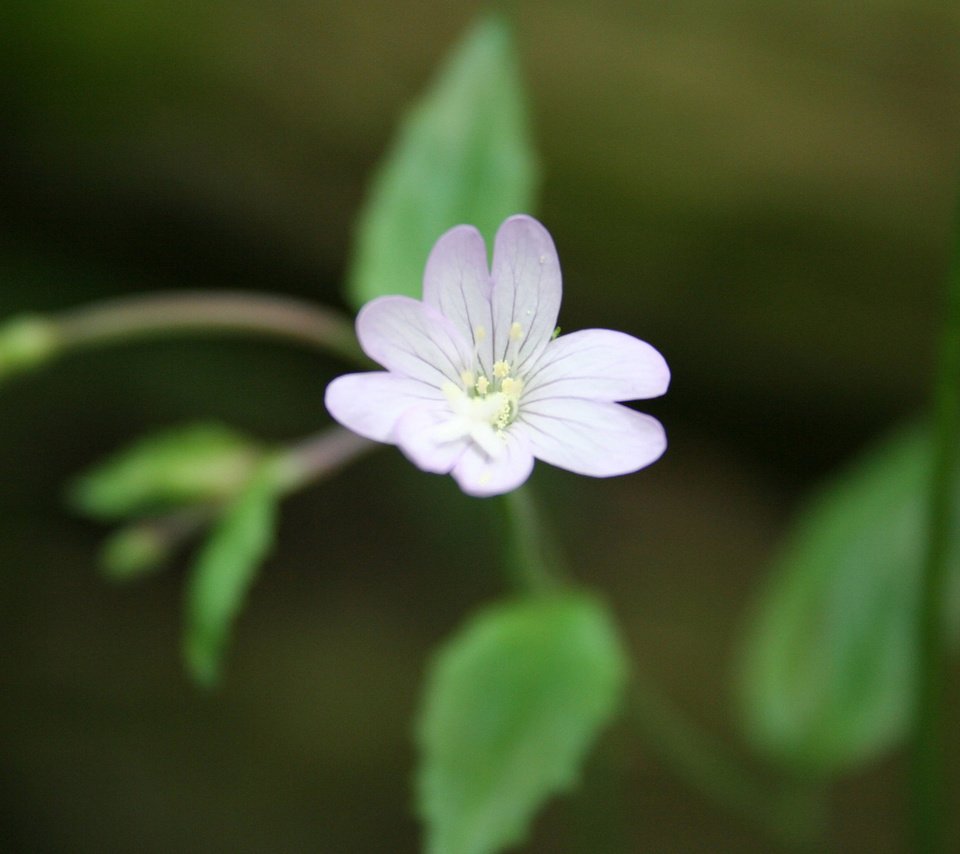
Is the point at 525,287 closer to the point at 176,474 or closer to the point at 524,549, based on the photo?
the point at 524,549

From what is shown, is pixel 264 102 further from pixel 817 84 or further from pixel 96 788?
pixel 96 788

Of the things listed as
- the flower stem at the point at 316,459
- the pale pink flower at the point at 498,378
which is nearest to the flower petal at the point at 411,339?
the pale pink flower at the point at 498,378

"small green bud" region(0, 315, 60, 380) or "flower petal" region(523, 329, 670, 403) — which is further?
"small green bud" region(0, 315, 60, 380)

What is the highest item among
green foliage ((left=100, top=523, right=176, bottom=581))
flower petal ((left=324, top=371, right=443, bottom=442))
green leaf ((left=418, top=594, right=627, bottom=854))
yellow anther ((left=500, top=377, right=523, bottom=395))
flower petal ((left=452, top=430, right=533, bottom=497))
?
green foliage ((left=100, top=523, right=176, bottom=581))

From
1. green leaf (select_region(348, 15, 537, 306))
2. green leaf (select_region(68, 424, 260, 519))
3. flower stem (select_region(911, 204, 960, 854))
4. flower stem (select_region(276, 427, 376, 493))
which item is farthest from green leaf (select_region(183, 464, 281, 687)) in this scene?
flower stem (select_region(911, 204, 960, 854))

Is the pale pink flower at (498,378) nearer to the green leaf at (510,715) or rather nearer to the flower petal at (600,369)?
the flower petal at (600,369)

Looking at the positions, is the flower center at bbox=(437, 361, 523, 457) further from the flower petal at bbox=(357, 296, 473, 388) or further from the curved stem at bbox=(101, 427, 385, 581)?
the curved stem at bbox=(101, 427, 385, 581)

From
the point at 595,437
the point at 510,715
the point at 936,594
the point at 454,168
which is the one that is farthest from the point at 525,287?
the point at 936,594

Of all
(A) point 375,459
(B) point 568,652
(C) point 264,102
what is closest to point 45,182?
(C) point 264,102
